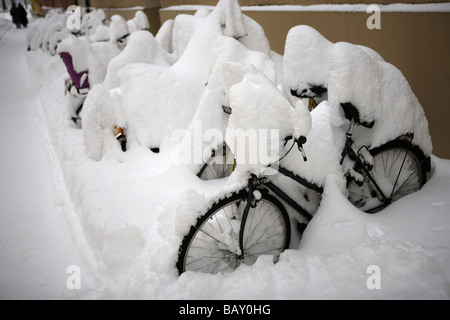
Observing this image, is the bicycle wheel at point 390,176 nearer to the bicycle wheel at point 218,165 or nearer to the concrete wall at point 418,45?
the concrete wall at point 418,45

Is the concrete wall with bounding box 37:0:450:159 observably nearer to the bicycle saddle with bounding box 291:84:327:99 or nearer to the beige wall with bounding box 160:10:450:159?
the beige wall with bounding box 160:10:450:159

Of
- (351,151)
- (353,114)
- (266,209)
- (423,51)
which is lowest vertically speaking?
(266,209)

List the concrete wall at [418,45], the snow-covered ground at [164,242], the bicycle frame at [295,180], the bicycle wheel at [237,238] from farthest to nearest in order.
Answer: the concrete wall at [418,45]
the bicycle wheel at [237,238]
the bicycle frame at [295,180]
the snow-covered ground at [164,242]

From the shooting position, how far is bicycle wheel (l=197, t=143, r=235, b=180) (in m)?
3.24

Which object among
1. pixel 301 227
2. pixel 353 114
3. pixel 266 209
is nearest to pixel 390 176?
pixel 353 114

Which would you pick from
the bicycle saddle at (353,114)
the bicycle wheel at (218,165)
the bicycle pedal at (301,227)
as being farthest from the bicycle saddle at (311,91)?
the bicycle pedal at (301,227)

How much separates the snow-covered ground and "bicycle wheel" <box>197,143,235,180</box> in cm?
22

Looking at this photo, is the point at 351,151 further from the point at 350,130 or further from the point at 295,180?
the point at 295,180

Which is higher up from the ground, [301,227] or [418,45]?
[418,45]

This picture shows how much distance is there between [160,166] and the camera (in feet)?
12.4

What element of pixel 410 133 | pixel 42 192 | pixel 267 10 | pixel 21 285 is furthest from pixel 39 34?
pixel 410 133

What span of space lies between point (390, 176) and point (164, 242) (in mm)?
2029

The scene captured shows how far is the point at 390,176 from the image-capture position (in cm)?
293

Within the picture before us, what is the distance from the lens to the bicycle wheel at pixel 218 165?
10.6 ft
